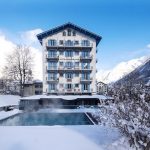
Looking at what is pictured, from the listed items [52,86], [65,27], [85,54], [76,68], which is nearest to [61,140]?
[52,86]

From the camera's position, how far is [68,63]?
5025 centimetres

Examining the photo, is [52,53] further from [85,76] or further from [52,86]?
[85,76]

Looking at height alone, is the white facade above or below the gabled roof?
below

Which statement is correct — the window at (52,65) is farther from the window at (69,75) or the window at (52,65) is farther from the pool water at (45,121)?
the pool water at (45,121)

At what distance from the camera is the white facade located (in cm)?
4988

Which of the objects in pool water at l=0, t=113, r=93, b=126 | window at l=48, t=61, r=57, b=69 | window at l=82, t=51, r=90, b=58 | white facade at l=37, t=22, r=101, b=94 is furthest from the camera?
window at l=82, t=51, r=90, b=58

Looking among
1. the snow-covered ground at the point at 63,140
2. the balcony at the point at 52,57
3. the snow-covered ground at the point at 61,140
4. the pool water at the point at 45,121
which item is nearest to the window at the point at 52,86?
the balcony at the point at 52,57

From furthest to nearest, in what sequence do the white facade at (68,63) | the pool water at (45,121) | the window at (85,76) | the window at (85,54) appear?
the window at (85,54) < the window at (85,76) < the white facade at (68,63) < the pool water at (45,121)

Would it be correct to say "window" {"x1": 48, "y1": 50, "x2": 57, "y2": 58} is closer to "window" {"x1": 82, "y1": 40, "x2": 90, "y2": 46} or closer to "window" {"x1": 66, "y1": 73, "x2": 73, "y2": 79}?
"window" {"x1": 66, "y1": 73, "x2": 73, "y2": 79}

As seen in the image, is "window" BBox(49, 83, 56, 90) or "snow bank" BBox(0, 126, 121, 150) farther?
"window" BBox(49, 83, 56, 90)

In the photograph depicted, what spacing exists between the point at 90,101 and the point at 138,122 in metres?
34.9

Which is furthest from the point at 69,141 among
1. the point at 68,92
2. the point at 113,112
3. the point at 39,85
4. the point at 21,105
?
the point at 39,85

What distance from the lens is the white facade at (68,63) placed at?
49.9m

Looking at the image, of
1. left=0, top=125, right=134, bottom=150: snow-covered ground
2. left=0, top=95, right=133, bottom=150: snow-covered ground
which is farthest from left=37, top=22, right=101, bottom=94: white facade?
left=0, top=125, right=134, bottom=150: snow-covered ground
